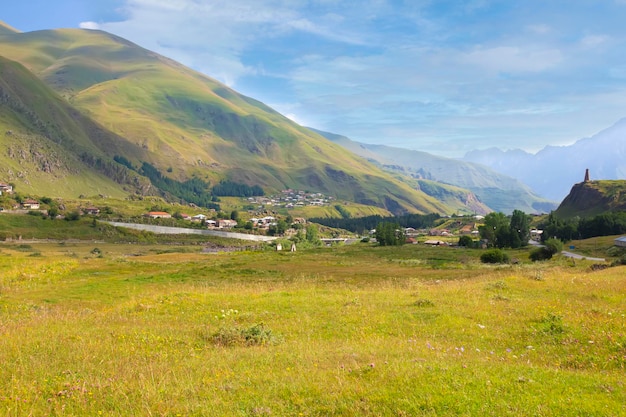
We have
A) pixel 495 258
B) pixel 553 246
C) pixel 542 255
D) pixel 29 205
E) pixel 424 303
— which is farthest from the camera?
pixel 29 205

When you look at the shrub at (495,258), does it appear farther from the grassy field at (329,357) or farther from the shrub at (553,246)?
the grassy field at (329,357)

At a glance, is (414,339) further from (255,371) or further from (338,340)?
(255,371)

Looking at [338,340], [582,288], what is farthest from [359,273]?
[338,340]

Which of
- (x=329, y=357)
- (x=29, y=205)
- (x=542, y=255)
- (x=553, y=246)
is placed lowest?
(x=542, y=255)

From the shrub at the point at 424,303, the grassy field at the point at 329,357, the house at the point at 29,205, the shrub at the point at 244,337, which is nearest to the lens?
the grassy field at the point at 329,357

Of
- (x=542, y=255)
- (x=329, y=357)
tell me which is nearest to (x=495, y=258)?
(x=542, y=255)

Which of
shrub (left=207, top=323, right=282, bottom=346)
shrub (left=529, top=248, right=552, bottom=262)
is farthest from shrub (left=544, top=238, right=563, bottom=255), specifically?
shrub (left=207, top=323, right=282, bottom=346)

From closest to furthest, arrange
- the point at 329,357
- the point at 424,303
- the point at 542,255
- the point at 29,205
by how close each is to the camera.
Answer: the point at 329,357
the point at 424,303
the point at 542,255
the point at 29,205

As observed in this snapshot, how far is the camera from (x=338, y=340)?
1522 centimetres

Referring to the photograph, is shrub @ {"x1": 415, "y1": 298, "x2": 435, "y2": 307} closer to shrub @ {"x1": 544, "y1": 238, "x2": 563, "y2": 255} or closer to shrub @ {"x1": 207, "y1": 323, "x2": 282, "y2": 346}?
shrub @ {"x1": 207, "y1": 323, "x2": 282, "y2": 346}

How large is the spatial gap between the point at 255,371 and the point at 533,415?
21.2 feet

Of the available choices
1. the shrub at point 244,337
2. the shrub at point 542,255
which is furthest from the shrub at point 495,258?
the shrub at point 244,337

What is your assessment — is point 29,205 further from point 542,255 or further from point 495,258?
point 542,255

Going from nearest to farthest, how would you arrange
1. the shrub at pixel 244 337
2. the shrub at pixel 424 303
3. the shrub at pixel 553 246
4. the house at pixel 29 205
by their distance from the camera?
the shrub at pixel 244 337
the shrub at pixel 424 303
the shrub at pixel 553 246
the house at pixel 29 205
